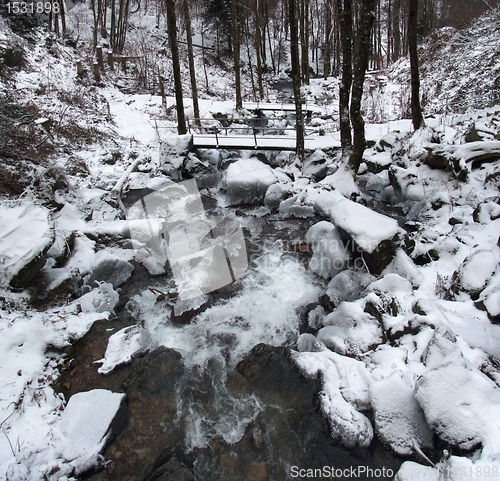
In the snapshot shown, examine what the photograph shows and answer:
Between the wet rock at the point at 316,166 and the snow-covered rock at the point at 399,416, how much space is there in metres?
8.48

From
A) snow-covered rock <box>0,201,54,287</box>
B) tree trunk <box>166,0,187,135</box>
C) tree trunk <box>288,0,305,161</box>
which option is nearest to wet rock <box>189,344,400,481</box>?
snow-covered rock <box>0,201,54,287</box>

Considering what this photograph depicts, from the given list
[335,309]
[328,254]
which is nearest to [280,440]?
[335,309]

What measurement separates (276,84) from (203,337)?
1163 inches

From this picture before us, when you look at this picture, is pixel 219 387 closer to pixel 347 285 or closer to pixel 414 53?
pixel 347 285

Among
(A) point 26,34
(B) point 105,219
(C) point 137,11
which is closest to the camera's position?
(B) point 105,219

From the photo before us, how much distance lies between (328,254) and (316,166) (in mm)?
5446

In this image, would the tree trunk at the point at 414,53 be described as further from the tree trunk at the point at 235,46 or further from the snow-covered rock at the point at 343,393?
the snow-covered rock at the point at 343,393

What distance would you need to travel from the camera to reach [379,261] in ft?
22.6

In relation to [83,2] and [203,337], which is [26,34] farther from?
[203,337]

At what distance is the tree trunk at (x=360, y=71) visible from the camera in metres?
8.50

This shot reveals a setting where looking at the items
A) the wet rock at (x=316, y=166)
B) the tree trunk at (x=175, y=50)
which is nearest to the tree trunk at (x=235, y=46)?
the tree trunk at (x=175, y=50)

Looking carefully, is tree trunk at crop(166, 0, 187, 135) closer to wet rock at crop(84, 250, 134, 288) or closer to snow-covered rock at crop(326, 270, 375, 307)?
wet rock at crop(84, 250, 134, 288)

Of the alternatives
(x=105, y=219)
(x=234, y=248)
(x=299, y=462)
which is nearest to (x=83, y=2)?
(x=105, y=219)

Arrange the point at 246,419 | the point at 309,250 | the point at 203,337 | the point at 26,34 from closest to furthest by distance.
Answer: the point at 246,419, the point at 203,337, the point at 309,250, the point at 26,34
